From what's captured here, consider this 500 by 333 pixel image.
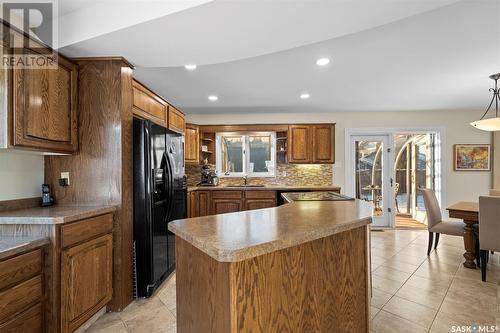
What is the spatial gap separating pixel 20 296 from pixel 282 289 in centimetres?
149

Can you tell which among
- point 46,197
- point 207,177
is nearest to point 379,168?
point 207,177

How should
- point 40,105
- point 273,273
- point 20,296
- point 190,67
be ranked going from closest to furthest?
point 273,273 → point 20,296 → point 40,105 → point 190,67

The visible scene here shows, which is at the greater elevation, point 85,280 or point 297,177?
point 297,177

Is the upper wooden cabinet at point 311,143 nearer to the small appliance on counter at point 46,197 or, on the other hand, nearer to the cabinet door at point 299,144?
the cabinet door at point 299,144

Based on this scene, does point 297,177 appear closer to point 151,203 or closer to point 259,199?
point 259,199

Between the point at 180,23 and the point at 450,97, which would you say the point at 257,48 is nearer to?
the point at 180,23

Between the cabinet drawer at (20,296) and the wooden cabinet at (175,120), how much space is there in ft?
7.90

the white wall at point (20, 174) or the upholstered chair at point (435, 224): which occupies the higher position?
the white wall at point (20, 174)

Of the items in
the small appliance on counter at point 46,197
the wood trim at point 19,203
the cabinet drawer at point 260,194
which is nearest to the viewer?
the wood trim at point 19,203

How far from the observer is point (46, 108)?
75.2 inches

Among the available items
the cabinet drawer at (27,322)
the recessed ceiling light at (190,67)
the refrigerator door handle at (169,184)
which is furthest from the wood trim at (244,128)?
the cabinet drawer at (27,322)

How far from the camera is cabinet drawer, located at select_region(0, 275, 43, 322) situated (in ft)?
4.37

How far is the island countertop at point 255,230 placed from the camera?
93 centimetres

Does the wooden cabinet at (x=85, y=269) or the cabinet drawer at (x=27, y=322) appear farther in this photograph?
the wooden cabinet at (x=85, y=269)
